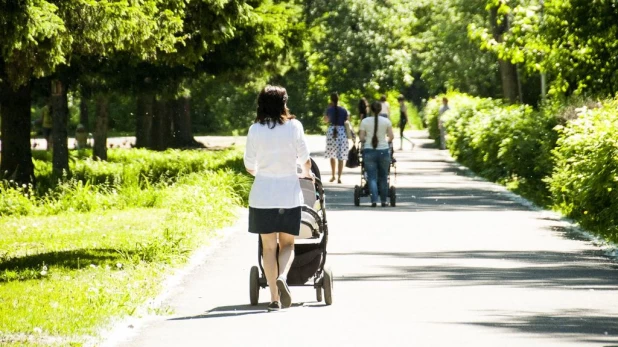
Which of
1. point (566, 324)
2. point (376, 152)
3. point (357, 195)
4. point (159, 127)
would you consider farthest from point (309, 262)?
point (159, 127)

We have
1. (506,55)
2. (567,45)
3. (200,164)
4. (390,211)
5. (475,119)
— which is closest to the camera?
(390,211)

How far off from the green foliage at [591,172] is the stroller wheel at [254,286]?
250 inches

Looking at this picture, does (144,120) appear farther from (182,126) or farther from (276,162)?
(276,162)

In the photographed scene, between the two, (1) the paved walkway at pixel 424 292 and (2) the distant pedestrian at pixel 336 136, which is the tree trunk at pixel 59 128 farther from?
(1) the paved walkway at pixel 424 292

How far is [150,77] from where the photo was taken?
92.7ft

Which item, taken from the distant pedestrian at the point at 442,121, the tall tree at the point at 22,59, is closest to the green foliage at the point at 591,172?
the tall tree at the point at 22,59

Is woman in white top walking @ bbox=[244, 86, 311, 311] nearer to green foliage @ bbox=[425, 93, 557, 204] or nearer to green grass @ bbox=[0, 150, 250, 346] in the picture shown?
green grass @ bbox=[0, 150, 250, 346]

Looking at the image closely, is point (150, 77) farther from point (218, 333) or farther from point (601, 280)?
point (218, 333)

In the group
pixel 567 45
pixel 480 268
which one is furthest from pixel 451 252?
pixel 567 45

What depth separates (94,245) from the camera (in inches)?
627

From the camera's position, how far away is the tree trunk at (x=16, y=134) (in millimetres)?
24500

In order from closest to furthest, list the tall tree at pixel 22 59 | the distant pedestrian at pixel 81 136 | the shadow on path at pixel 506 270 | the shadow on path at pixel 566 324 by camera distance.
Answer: the shadow on path at pixel 566 324
the shadow on path at pixel 506 270
the tall tree at pixel 22 59
the distant pedestrian at pixel 81 136

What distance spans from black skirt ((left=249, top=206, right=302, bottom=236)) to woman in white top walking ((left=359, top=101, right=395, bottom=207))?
11717 millimetres

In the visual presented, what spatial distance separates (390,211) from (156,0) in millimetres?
5587
